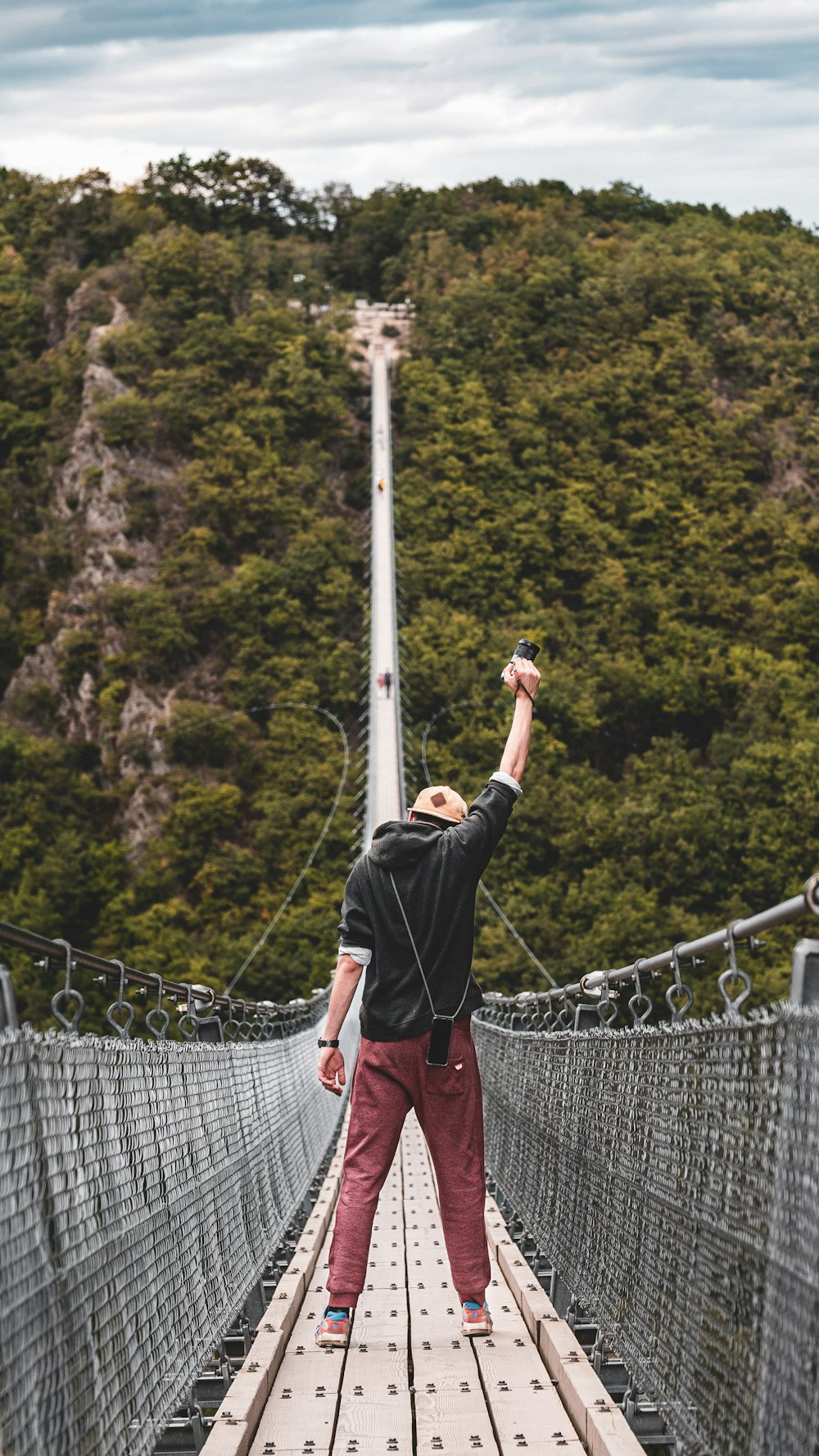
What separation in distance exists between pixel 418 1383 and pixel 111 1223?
1.08 meters

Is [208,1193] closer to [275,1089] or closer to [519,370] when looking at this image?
[275,1089]

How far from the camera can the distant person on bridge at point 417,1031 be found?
12.0 ft

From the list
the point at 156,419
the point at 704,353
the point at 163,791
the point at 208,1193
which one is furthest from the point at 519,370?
the point at 208,1193

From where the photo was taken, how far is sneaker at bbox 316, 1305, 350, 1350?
3.63m

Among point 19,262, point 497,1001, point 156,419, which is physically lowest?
point 497,1001

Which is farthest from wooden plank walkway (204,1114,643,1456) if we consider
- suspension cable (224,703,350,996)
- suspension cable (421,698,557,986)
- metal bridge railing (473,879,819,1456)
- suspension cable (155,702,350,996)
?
suspension cable (155,702,350,996)

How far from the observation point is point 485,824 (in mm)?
3688

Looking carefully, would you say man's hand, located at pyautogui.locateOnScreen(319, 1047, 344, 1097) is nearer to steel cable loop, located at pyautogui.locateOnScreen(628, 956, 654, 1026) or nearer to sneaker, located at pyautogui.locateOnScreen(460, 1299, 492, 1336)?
sneaker, located at pyautogui.locateOnScreen(460, 1299, 492, 1336)

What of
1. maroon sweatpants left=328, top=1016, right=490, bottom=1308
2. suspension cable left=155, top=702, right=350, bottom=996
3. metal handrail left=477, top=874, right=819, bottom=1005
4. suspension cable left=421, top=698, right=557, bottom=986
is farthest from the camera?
suspension cable left=155, top=702, right=350, bottom=996

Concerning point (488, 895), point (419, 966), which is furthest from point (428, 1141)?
point (488, 895)

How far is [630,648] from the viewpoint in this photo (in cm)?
4356

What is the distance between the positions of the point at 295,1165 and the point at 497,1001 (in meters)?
1.15

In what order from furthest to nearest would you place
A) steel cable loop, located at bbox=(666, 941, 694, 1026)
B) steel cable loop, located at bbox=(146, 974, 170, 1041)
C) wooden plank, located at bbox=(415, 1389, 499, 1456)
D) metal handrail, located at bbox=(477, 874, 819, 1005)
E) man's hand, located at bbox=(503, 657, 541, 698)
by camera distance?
1. man's hand, located at bbox=(503, 657, 541, 698)
2. steel cable loop, located at bbox=(146, 974, 170, 1041)
3. wooden plank, located at bbox=(415, 1389, 499, 1456)
4. steel cable loop, located at bbox=(666, 941, 694, 1026)
5. metal handrail, located at bbox=(477, 874, 819, 1005)

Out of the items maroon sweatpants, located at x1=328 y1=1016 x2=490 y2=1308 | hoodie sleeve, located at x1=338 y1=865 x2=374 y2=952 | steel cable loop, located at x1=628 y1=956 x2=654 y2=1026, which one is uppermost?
hoodie sleeve, located at x1=338 y1=865 x2=374 y2=952
